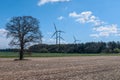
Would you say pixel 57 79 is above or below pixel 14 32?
below

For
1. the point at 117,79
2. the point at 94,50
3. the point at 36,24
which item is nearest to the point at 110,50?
the point at 94,50

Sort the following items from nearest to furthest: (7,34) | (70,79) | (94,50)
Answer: (70,79) → (7,34) → (94,50)

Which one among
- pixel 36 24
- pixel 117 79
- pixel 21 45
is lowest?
pixel 117 79

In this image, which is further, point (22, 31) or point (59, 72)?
point (22, 31)

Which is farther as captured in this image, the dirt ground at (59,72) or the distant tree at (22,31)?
the distant tree at (22,31)

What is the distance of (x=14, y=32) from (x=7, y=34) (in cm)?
165

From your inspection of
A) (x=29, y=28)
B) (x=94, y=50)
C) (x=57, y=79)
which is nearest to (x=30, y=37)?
(x=29, y=28)

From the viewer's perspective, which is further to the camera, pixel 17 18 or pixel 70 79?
pixel 17 18

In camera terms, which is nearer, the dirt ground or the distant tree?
the dirt ground

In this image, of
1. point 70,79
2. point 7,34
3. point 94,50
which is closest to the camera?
point 70,79

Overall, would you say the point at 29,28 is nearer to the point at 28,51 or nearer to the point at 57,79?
the point at 28,51

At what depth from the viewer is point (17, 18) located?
6906cm

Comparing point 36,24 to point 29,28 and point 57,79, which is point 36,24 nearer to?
point 29,28

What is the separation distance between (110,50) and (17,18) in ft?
454
